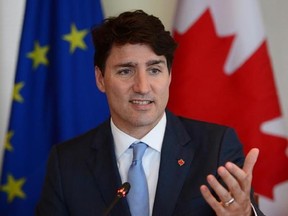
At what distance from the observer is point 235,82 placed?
228 centimetres

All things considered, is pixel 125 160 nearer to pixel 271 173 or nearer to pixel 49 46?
pixel 271 173

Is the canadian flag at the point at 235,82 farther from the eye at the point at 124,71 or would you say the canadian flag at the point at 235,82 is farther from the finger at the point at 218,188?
the finger at the point at 218,188

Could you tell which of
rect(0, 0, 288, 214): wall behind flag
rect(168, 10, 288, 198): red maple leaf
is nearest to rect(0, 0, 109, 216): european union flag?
rect(0, 0, 288, 214): wall behind flag

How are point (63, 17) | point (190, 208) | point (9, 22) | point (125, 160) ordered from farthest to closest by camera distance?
point (9, 22), point (63, 17), point (125, 160), point (190, 208)

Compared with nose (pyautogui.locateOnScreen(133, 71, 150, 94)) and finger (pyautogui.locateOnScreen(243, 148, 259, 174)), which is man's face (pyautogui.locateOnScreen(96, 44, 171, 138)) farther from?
finger (pyautogui.locateOnScreen(243, 148, 259, 174))

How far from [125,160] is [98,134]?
0.17 m

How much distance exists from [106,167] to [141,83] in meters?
0.34

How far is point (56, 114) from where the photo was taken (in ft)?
8.11

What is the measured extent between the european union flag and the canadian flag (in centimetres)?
47

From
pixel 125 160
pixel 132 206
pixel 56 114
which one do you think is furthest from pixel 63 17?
pixel 132 206

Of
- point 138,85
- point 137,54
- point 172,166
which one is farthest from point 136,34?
point 172,166

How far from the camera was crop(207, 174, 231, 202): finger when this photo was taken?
1224 millimetres

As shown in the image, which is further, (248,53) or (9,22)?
(9,22)

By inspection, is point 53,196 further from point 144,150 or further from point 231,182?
point 231,182
